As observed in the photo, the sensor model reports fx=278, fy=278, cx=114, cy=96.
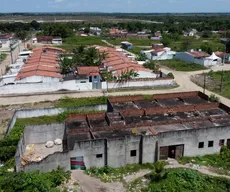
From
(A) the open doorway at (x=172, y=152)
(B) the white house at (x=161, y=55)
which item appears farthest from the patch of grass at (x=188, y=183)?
(B) the white house at (x=161, y=55)

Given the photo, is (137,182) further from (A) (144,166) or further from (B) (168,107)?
(B) (168,107)

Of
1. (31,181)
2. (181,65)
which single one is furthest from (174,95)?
(181,65)

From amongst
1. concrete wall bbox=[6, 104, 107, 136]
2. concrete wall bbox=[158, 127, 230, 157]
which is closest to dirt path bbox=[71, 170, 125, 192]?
concrete wall bbox=[158, 127, 230, 157]

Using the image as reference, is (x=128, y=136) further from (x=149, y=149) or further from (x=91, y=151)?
(x=91, y=151)

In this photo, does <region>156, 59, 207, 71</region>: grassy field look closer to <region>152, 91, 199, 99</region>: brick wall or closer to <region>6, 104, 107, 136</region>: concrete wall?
<region>152, 91, 199, 99</region>: brick wall

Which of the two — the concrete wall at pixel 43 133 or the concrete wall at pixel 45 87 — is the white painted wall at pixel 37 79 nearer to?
the concrete wall at pixel 45 87

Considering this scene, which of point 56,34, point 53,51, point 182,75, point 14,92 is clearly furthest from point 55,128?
point 56,34

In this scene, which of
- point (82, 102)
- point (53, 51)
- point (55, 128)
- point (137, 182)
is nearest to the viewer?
point (137, 182)
